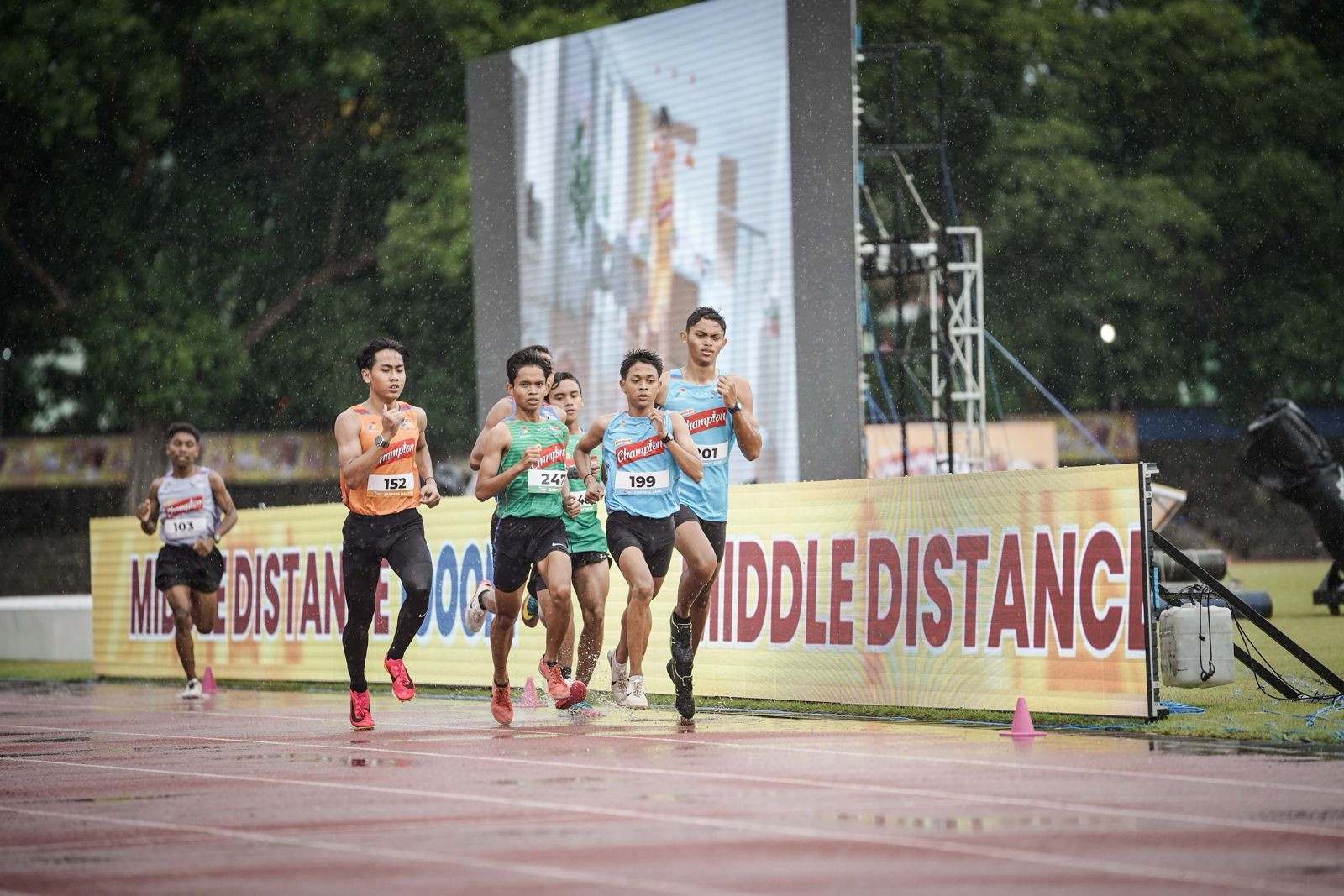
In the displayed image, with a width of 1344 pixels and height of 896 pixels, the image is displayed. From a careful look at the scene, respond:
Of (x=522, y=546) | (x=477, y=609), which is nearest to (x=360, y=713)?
(x=522, y=546)

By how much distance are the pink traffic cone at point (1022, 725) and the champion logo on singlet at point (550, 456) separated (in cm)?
331

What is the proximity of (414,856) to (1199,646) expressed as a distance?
6.36 meters

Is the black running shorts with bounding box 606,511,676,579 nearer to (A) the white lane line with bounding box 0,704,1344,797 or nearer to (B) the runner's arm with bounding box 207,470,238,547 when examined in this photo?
(A) the white lane line with bounding box 0,704,1344,797

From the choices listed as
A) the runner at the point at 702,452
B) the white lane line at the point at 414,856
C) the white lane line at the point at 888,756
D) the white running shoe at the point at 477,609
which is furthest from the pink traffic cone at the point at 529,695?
the white lane line at the point at 414,856

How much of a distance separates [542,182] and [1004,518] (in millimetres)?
15036

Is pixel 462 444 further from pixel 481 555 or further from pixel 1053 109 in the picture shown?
pixel 481 555

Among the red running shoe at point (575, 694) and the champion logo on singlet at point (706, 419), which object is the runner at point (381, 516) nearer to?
the red running shoe at point (575, 694)

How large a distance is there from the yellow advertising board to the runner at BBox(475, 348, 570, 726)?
1952 mm

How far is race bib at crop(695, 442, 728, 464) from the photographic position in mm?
Result: 12680

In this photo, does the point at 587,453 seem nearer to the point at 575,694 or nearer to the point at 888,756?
the point at 575,694

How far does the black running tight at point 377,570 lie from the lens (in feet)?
40.8

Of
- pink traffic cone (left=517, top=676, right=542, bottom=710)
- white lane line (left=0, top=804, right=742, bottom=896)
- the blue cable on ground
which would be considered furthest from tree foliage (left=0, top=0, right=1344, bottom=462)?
white lane line (left=0, top=804, right=742, bottom=896)

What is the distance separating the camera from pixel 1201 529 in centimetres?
4784

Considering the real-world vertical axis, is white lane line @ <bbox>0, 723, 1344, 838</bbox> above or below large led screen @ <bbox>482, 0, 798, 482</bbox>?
below
